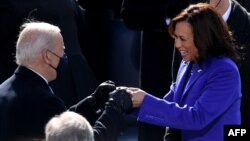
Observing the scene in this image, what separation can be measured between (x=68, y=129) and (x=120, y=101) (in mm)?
611

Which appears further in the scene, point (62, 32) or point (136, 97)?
point (62, 32)

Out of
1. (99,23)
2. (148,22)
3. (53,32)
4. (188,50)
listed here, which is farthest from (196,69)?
(99,23)

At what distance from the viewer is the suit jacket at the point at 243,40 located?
5207mm

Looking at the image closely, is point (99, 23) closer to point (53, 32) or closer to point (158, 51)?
point (158, 51)

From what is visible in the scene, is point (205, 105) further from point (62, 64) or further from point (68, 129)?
point (62, 64)

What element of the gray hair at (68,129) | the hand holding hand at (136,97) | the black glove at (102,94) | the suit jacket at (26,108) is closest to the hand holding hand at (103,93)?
the black glove at (102,94)

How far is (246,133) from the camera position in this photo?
4.55 m

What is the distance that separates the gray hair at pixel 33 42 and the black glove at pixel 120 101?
39 cm

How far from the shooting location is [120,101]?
4.37 m

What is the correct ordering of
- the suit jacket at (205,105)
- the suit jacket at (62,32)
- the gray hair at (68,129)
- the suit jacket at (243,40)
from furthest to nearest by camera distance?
the suit jacket at (62,32) → the suit jacket at (243,40) → the suit jacket at (205,105) → the gray hair at (68,129)

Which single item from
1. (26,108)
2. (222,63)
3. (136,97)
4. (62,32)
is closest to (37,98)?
(26,108)

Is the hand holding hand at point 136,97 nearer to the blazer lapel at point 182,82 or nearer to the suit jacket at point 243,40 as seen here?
the blazer lapel at point 182,82

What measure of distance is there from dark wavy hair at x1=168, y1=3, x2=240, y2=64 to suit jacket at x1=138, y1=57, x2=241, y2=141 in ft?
0.16

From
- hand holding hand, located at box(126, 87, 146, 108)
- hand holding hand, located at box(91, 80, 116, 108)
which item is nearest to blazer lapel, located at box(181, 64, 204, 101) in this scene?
hand holding hand, located at box(126, 87, 146, 108)
